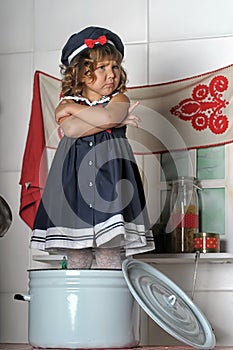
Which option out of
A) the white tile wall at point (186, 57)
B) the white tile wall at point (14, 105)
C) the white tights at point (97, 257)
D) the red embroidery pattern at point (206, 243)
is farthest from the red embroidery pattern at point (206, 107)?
the white tights at point (97, 257)

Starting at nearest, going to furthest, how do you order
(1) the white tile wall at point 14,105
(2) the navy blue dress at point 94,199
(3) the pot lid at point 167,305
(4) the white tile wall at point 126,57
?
(3) the pot lid at point 167,305
(2) the navy blue dress at point 94,199
(4) the white tile wall at point 126,57
(1) the white tile wall at point 14,105

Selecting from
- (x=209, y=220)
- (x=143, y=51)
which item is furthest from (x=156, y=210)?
A: (x=143, y=51)

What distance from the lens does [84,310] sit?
4.27 feet

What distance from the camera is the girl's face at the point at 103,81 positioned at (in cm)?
145

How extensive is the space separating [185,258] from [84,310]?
0.42 metres

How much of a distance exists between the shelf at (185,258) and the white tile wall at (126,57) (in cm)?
3

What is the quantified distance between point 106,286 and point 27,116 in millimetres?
688

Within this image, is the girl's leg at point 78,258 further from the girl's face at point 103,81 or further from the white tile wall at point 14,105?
the white tile wall at point 14,105

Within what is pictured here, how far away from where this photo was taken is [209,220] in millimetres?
1741

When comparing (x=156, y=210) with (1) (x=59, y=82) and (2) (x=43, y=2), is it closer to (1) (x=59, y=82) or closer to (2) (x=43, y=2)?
(1) (x=59, y=82)

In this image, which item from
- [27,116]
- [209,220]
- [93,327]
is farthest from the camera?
[27,116]

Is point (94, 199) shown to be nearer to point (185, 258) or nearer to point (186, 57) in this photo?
point (185, 258)

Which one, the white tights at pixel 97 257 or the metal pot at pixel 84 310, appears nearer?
the metal pot at pixel 84 310

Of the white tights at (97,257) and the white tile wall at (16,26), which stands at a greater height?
the white tile wall at (16,26)
